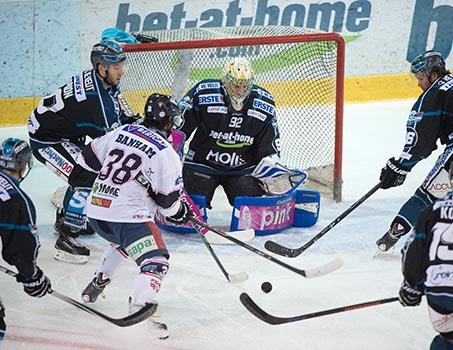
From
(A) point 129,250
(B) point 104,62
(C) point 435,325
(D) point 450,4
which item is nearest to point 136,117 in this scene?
(B) point 104,62

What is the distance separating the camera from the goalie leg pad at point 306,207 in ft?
16.5

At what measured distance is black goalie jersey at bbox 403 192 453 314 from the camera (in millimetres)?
2650

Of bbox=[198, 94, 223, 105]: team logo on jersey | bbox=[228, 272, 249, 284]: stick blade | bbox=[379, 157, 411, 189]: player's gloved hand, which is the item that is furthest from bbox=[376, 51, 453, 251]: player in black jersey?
bbox=[198, 94, 223, 105]: team logo on jersey

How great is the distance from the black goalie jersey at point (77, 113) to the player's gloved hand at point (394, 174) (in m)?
1.21

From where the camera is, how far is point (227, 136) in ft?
16.5

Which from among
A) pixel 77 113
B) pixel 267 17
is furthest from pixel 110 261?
pixel 267 17

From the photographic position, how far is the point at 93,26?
6934 millimetres

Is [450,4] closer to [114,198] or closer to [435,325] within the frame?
[114,198]

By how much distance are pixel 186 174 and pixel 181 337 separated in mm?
1567

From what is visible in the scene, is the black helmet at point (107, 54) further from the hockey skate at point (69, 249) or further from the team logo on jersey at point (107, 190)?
the team logo on jersey at point (107, 190)

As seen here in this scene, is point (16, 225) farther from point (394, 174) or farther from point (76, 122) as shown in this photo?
point (394, 174)

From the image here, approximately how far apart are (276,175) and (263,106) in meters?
0.35

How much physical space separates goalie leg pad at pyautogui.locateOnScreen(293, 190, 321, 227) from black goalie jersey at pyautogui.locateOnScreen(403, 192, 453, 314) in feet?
7.34

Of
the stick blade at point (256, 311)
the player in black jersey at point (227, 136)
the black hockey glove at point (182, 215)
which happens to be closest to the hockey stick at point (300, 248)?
the player in black jersey at point (227, 136)
